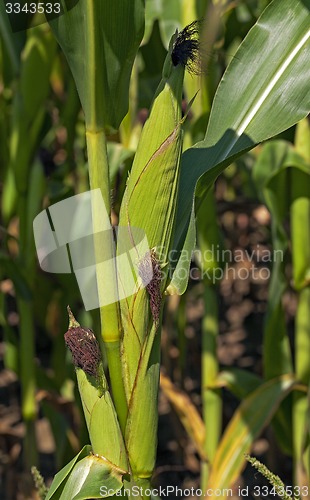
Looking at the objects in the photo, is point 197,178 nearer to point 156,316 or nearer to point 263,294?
point 156,316

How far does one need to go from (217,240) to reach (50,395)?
569 millimetres

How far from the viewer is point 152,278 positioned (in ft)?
2.73

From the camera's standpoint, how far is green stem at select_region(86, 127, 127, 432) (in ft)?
2.69

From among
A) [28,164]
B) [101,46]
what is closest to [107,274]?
[101,46]

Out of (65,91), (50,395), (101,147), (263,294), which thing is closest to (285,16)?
(101,147)

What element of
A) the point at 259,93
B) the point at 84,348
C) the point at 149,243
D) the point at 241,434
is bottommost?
the point at 241,434

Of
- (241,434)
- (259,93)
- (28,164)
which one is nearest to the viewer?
(259,93)

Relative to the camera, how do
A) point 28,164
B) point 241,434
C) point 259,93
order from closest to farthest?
1. point 259,93
2. point 241,434
3. point 28,164

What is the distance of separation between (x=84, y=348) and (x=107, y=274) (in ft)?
0.30

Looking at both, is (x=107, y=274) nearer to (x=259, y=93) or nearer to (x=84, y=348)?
(x=84, y=348)

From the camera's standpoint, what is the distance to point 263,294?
2742 millimetres

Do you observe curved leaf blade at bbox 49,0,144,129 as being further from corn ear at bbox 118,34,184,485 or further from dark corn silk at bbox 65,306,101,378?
dark corn silk at bbox 65,306,101,378

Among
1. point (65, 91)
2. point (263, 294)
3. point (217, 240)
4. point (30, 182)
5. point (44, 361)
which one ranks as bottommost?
point (44, 361)

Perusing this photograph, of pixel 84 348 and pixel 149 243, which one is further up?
pixel 149 243
